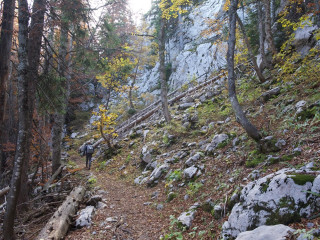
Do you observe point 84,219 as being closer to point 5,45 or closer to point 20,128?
point 20,128

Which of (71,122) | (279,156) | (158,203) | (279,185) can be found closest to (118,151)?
(158,203)

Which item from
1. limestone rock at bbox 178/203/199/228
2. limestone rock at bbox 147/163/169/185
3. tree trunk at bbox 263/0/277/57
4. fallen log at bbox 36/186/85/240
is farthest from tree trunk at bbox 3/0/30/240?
tree trunk at bbox 263/0/277/57

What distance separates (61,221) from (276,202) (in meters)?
4.77

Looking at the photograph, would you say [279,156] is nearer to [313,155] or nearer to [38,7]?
[313,155]

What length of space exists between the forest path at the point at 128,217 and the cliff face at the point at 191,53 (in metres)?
12.0

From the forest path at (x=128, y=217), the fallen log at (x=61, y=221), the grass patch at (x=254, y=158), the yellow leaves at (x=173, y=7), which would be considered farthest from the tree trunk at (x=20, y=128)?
the yellow leaves at (x=173, y=7)

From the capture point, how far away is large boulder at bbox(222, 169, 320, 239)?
9.35 feet

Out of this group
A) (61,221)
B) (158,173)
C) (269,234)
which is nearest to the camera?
(269,234)

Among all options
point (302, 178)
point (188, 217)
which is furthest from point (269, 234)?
point (188, 217)

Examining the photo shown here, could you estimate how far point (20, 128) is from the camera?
4.44m

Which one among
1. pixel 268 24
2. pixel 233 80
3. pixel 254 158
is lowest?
pixel 254 158

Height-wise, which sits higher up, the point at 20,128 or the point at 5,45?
the point at 5,45

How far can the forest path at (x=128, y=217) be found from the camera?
15.8 ft

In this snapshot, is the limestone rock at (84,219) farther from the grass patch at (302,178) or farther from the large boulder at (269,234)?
the grass patch at (302,178)
